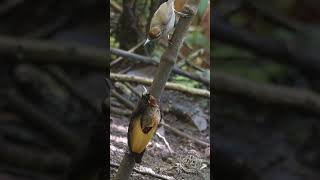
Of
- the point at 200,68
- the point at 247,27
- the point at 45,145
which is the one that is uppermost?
the point at 247,27

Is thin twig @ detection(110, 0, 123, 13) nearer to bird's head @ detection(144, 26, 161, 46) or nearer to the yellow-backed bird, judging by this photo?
bird's head @ detection(144, 26, 161, 46)

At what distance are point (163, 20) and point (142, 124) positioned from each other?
0.86 feet

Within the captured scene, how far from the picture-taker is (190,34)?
66.0 inches

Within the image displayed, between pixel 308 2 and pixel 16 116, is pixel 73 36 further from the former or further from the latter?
pixel 308 2

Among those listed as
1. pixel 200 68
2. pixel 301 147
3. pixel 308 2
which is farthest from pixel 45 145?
pixel 308 2

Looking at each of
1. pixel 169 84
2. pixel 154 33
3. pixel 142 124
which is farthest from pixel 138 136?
pixel 154 33

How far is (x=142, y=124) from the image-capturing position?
164 cm

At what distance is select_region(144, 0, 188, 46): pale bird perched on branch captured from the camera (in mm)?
1614

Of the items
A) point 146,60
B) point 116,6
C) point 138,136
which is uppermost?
point 116,6

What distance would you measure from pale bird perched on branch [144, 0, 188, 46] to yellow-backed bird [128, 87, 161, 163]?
0.51 ft

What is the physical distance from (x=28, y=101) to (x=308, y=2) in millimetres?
753

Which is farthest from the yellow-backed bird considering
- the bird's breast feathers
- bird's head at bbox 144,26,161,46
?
bird's head at bbox 144,26,161,46

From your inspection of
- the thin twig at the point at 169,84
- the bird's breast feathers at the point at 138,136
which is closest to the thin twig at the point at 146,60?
the thin twig at the point at 169,84

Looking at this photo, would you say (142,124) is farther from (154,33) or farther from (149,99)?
(154,33)
